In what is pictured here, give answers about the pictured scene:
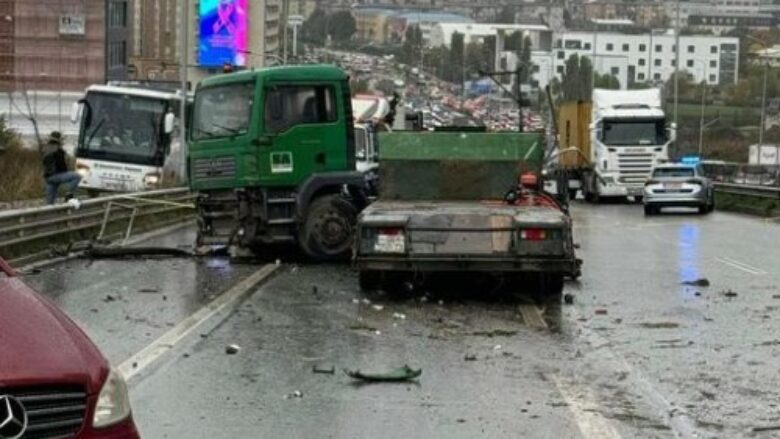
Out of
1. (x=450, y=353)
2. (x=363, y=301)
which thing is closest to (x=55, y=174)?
(x=363, y=301)

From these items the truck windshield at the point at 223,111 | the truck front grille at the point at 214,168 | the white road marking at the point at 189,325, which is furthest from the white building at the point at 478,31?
the white road marking at the point at 189,325

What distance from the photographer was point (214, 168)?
18.4 m

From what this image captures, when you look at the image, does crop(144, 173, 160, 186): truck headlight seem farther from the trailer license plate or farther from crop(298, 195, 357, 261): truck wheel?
the trailer license plate

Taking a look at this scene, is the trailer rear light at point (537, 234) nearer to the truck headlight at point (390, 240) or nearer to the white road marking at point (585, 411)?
the truck headlight at point (390, 240)

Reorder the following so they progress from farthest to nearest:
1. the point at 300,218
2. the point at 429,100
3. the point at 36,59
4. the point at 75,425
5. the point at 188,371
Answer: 1. the point at 36,59
2. the point at 429,100
3. the point at 300,218
4. the point at 188,371
5. the point at 75,425

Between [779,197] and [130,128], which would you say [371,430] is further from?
[779,197]

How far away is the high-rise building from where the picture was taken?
3703 inches

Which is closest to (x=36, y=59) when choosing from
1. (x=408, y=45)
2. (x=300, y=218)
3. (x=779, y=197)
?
(x=408, y=45)

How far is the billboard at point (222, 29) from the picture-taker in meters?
109

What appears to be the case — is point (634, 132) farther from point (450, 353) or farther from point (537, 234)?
point (450, 353)

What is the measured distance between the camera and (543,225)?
44.1 feet

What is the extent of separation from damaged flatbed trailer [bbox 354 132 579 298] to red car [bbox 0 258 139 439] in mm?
8449

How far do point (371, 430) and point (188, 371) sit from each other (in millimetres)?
2344

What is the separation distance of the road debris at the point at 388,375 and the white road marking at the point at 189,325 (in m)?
1.61
